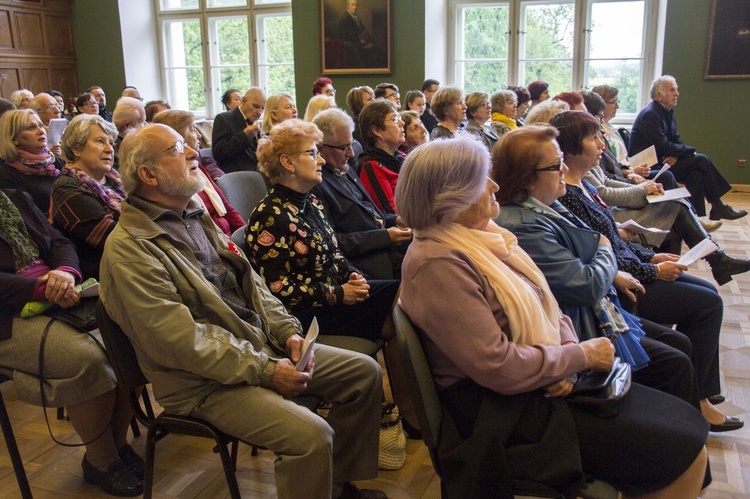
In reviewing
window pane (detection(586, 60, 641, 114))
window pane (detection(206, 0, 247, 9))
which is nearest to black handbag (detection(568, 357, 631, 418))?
window pane (detection(586, 60, 641, 114))

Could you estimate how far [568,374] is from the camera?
1.56 meters

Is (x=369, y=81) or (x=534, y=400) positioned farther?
(x=369, y=81)

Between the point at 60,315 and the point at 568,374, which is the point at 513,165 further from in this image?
the point at 60,315

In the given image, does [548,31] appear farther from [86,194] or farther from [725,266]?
[86,194]

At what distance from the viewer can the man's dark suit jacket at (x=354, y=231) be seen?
9.03 ft

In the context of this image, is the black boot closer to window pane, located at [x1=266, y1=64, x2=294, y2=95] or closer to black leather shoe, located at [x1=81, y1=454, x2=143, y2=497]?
black leather shoe, located at [x1=81, y1=454, x2=143, y2=497]

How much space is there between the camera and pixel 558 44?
8.30 meters

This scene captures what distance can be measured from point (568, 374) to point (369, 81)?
762 cm

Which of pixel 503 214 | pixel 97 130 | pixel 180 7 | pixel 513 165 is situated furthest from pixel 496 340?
pixel 180 7

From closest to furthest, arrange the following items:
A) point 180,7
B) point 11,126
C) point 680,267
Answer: point 680,267
point 11,126
point 180,7

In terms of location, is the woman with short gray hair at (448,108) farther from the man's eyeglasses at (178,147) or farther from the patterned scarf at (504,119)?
the man's eyeglasses at (178,147)

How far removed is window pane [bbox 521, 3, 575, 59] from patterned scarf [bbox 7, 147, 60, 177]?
6974mm

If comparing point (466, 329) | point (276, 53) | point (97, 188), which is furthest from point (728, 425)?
point (276, 53)

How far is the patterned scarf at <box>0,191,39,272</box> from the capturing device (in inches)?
87.0
